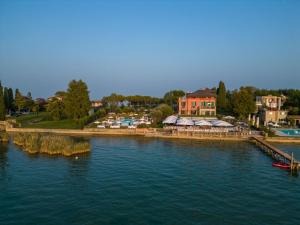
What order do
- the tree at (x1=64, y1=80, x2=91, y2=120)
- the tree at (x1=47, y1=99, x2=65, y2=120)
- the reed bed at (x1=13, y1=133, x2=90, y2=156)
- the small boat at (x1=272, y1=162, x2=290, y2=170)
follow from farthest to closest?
the tree at (x1=47, y1=99, x2=65, y2=120), the tree at (x1=64, y1=80, x2=91, y2=120), the reed bed at (x1=13, y1=133, x2=90, y2=156), the small boat at (x1=272, y1=162, x2=290, y2=170)

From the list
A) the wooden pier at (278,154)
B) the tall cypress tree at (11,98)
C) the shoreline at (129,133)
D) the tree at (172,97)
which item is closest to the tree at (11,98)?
the tall cypress tree at (11,98)

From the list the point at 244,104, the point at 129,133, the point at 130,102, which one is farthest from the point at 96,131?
the point at 130,102

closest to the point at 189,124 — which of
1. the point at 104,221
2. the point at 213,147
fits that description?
the point at 213,147

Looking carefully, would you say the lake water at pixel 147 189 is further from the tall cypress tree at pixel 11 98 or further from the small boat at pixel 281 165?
the tall cypress tree at pixel 11 98

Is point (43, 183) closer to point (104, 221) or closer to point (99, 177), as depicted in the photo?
point (99, 177)

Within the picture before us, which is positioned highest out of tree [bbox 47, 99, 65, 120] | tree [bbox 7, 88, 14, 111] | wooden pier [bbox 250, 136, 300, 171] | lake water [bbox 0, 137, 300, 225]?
tree [bbox 7, 88, 14, 111]

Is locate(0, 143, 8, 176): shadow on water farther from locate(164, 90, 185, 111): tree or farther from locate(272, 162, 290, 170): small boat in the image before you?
locate(164, 90, 185, 111): tree

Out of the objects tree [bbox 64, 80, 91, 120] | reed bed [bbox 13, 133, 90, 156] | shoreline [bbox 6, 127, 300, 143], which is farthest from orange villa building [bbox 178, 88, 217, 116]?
reed bed [bbox 13, 133, 90, 156]
